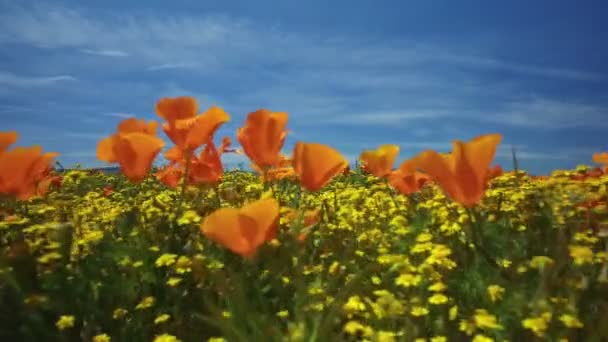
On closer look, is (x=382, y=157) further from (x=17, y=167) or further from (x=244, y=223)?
(x=17, y=167)

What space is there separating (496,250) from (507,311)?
959 millimetres

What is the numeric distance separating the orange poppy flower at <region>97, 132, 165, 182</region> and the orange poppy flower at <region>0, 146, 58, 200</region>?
0.28 metres

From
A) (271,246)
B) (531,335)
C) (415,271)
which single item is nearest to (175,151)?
(271,246)

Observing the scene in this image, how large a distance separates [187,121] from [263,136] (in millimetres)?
390

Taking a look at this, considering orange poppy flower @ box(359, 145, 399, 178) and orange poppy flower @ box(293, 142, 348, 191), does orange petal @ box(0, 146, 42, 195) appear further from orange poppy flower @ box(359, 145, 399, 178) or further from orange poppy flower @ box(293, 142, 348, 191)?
orange poppy flower @ box(359, 145, 399, 178)

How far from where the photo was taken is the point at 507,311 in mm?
2484

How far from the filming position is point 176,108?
2.80 m

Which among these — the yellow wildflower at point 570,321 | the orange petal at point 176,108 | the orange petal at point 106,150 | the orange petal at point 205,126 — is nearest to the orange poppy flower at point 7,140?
the orange petal at point 106,150

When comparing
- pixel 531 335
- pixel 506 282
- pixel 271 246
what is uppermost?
pixel 271 246

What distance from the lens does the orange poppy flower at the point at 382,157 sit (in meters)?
3.35

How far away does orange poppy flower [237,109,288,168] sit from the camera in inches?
98.7

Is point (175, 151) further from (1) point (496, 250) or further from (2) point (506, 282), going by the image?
(1) point (496, 250)

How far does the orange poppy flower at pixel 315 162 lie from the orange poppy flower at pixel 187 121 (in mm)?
407

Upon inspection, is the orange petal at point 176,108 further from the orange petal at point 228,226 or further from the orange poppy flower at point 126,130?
the orange petal at point 228,226
